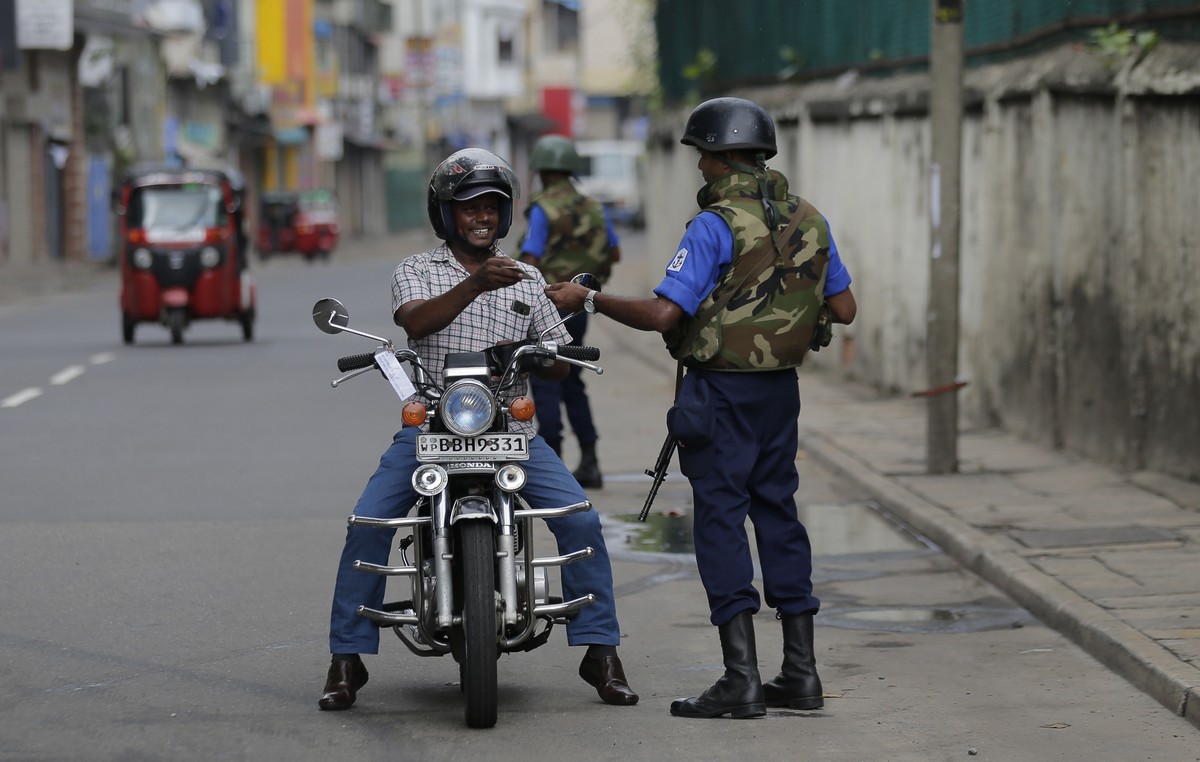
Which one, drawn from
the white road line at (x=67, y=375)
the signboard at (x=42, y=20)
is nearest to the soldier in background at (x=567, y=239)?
the white road line at (x=67, y=375)

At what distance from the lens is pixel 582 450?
11.8m

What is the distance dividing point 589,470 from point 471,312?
A: 540 centimetres

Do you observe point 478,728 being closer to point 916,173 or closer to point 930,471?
point 930,471

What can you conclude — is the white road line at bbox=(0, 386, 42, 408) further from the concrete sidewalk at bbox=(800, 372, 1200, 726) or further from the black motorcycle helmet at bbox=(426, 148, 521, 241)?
the black motorcycle helmet at bbox=(426, 148, 521, 241)

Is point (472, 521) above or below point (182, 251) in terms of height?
below

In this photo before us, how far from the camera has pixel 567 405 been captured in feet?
39.3

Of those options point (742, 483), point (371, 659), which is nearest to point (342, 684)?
point (371, 659)

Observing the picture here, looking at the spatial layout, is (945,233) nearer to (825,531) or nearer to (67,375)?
(825,531)

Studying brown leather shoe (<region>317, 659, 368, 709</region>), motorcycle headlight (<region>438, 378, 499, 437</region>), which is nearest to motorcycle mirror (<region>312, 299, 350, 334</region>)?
motorcycle headlight (<region>438, 378, 499, 437</region>)

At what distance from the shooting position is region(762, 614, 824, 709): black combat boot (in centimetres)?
662

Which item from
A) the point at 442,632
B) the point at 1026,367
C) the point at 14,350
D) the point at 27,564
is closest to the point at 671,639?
the point at 442,632

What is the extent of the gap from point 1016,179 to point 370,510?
27.0ft

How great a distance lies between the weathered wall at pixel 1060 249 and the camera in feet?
36.7

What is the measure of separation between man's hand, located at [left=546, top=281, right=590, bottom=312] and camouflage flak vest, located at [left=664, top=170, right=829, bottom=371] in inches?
15.5
